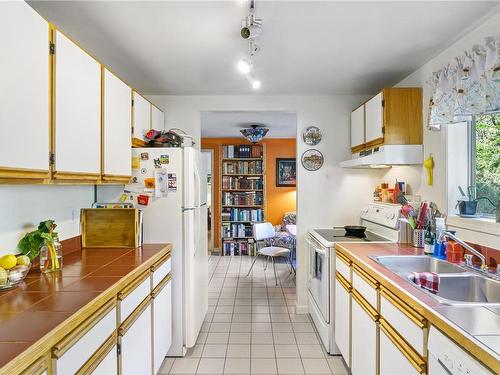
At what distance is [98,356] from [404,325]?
1363mm

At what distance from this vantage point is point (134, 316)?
5.93ft

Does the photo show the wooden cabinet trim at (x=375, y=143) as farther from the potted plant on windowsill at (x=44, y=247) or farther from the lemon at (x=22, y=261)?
the lemon at (x=22, y=261)

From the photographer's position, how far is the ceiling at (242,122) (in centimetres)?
468

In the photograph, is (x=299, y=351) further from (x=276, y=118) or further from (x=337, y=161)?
(x=276, y=118)

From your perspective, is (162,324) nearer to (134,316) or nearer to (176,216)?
(134,316)

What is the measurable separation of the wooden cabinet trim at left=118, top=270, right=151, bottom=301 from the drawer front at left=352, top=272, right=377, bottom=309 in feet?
4.44

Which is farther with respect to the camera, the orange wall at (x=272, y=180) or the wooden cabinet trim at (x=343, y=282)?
the orange wall at (x=272, y=180)

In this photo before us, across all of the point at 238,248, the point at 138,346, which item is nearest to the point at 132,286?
the point at 138,346

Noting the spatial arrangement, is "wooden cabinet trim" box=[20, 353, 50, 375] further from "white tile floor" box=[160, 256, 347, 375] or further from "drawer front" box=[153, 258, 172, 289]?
"white tile floor" box=[160, 256, 347, 375]

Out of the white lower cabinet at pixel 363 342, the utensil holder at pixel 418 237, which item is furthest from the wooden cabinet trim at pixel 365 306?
the utensil holder at pixel 418 237

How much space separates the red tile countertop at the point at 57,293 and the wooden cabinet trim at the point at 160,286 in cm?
20

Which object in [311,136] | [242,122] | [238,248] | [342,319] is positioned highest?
[242,122]

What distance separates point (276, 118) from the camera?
495 cm

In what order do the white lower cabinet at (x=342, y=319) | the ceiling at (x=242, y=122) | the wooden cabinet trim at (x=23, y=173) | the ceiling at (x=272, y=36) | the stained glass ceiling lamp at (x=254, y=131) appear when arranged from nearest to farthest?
the wooden cabinet trim at (x=23, y=173) < the ceiling at (x=272, y=36) < the white lower cabinet at (x=342, y=319) < the ceiling at (x=242, y=122) < the stained glass ceiling lamp at (x=254, y=131)
